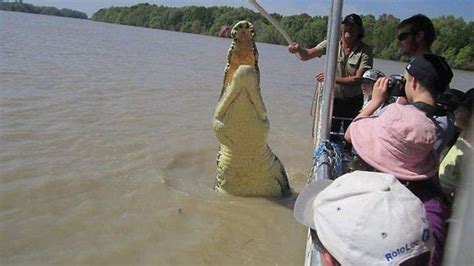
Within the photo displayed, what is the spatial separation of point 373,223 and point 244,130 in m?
2.56

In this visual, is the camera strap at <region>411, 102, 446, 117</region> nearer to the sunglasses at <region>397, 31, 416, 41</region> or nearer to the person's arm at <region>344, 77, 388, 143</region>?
the person's arm at <region>344, 77, 388, 143</region>

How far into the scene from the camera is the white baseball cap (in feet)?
4.44

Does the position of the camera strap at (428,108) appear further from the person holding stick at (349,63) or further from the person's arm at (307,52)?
the person's arm at (307,52)

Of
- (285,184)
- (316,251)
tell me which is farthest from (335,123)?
(316,251)

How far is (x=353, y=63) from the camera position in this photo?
4008 millimetres

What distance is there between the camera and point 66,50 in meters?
15.3

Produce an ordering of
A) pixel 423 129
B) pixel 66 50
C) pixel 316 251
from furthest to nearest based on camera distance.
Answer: pixel 66 50 < pixel 423 129 < pixel 316 251

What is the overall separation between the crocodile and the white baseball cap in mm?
2269

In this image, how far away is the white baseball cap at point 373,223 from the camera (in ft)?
4.44

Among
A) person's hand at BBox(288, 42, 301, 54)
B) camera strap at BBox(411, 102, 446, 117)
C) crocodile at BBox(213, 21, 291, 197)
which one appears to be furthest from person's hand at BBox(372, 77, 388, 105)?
person's hand at BBox(288, 42, 301, 54)

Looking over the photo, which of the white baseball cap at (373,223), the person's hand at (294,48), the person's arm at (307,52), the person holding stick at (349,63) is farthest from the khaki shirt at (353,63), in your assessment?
the white baseball cap at (373,223)

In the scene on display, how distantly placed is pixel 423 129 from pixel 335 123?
2334mm

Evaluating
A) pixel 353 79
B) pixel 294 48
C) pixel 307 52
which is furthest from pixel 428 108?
pixel 307 52

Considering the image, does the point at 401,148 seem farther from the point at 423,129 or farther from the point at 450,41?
the point at 450,41
